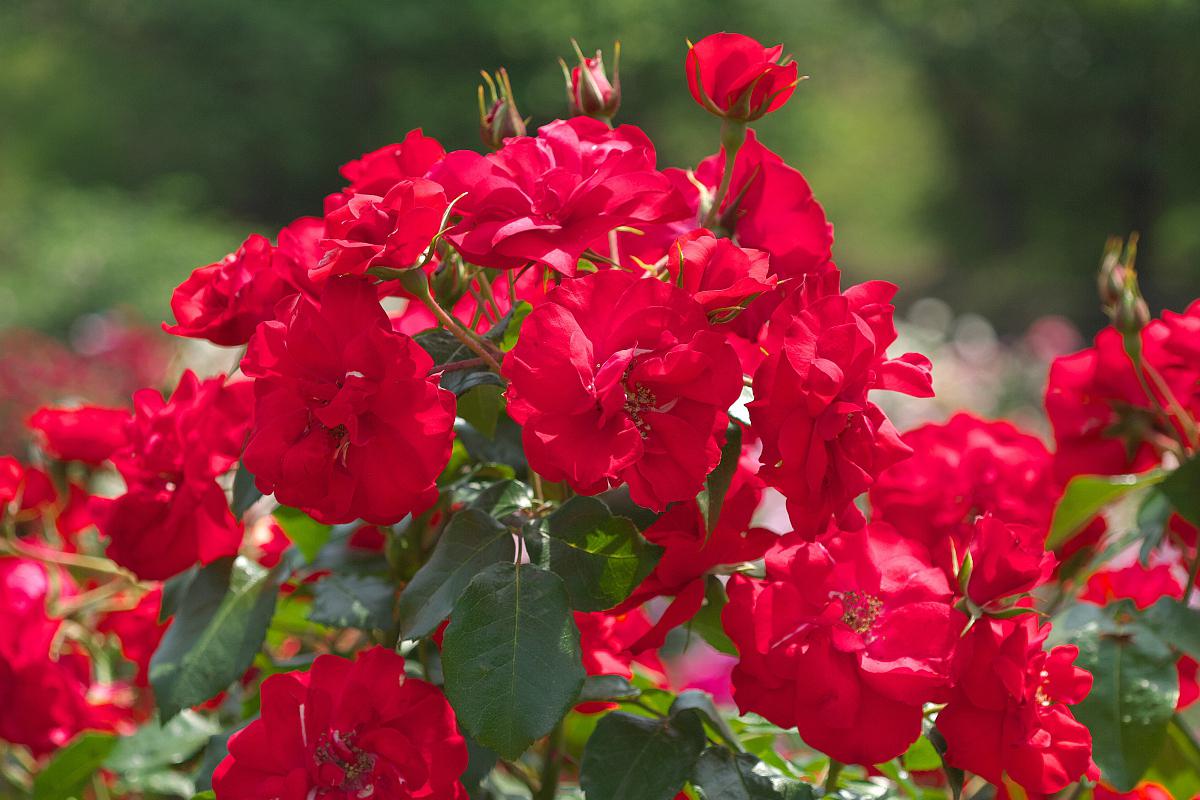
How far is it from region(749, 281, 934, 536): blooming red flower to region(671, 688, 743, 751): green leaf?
115mm

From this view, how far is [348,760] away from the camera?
0.47 m

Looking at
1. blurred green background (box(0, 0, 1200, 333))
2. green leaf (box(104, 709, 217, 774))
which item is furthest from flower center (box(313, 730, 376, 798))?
blurred green background (box(0, 0, 1200, 333))

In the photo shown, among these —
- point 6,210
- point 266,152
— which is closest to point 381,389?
point 6,210

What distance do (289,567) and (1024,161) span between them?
29.0ft

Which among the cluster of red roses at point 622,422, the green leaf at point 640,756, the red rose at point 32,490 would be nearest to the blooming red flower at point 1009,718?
the cluster of red roses at point 622,422

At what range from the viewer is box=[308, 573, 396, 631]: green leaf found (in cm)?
53

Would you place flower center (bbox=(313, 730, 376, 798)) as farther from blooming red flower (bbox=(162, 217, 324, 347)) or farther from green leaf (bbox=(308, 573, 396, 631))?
blooming red flower (bbox=(162, 217, 324, 347))

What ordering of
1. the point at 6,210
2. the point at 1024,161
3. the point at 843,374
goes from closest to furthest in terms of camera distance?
the point at 843,374 < the point at 6,210 < the point at 1024,161

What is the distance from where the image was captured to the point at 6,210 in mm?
7609

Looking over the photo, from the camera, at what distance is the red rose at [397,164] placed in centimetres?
50

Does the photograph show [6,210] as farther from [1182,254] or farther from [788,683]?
[788,683]

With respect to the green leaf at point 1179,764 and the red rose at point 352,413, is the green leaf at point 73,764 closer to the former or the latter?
the red rose at point 352,413

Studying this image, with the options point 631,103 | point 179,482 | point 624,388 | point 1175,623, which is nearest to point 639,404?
point 624,388

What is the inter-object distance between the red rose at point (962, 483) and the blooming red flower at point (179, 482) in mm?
320
